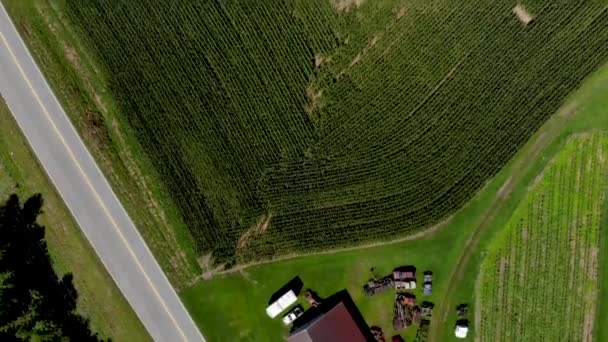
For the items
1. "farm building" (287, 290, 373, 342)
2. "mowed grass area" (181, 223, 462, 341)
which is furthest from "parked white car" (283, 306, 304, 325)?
"mowed grass area" (181, 223, 462, 341)

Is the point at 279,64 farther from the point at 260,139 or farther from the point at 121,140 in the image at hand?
the point at 121,140

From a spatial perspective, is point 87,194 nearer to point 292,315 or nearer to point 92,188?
point 92,188

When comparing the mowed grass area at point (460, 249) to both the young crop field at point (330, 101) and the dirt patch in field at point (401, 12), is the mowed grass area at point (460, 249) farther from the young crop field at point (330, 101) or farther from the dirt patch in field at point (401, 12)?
the dirt patch in field at point (401, 12)

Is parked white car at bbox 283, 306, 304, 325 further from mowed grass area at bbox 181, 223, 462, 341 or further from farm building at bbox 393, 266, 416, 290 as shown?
farm building at bbox 393, 266, 416, 290

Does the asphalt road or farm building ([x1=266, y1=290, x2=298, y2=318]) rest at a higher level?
the asphalt road

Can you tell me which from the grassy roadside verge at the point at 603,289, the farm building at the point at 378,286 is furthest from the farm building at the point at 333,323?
the grassy roadside verge at the point at 603,289

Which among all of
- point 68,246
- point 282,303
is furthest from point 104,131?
point 282,303
